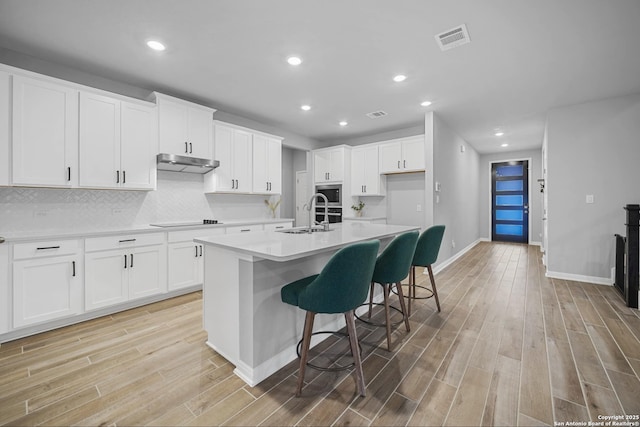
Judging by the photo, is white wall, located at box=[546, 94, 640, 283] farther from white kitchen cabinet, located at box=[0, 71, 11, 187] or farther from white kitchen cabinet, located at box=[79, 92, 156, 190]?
white kitchen cabinet, located at box=[0, 71, 11, 187]

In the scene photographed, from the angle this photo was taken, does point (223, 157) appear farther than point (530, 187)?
No

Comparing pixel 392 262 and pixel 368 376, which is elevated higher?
pixel 392 262

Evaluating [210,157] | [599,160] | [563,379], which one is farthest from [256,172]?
[599,160]

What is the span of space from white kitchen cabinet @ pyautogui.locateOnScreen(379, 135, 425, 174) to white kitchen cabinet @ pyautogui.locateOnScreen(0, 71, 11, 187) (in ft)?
16.5

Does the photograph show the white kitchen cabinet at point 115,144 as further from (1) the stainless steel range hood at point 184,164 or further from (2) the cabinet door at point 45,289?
(2) the cabinet door at point 45,289

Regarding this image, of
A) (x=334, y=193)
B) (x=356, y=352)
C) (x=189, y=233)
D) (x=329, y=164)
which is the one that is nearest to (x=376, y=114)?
(x=329, y=164)

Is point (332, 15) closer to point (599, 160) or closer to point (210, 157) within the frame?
point (210, 157)

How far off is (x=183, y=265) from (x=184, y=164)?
4.37 ft

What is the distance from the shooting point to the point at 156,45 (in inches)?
102

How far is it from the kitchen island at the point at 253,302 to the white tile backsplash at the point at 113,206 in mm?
2006

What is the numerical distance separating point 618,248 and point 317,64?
4648mm

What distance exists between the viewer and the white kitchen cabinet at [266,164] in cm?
470

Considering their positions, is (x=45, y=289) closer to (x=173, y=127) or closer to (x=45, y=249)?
(x=45, y=249)

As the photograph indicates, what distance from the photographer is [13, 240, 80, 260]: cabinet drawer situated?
2.40 m
